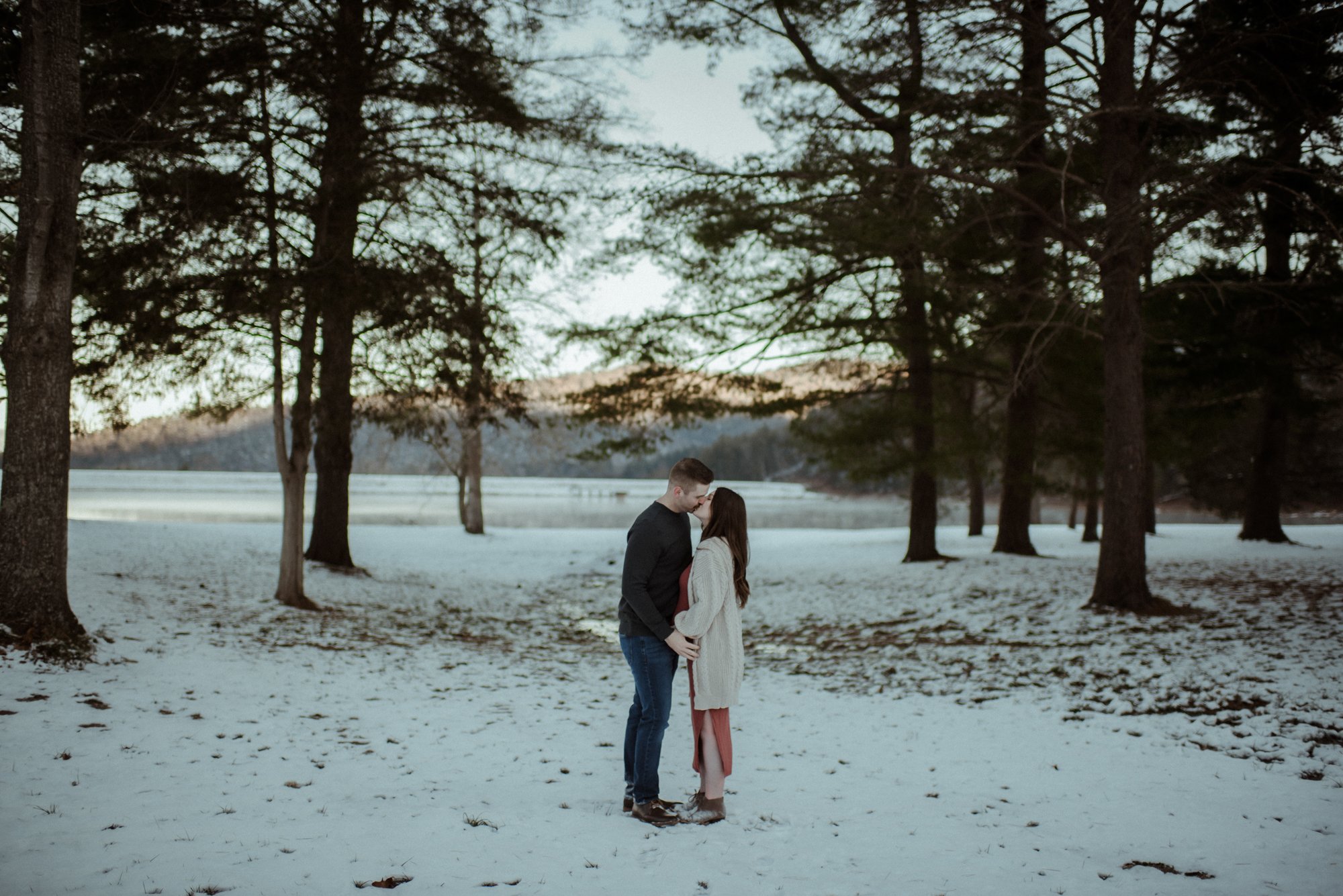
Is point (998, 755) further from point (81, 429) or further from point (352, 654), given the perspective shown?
point (81, 429)

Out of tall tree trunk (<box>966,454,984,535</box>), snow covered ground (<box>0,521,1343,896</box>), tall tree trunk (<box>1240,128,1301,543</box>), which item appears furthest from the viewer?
tall tree trunk (<box>966,454,984,535</box>)

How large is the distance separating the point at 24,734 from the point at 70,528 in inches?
449

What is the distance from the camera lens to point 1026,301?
12633 mm

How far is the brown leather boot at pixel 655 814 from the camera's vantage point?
13.1ft

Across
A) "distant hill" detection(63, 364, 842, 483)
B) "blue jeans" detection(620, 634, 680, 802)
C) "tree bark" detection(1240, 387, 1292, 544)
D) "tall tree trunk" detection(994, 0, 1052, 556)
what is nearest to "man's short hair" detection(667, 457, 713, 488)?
"blue jeans" detection(620, 634, 680, 802)

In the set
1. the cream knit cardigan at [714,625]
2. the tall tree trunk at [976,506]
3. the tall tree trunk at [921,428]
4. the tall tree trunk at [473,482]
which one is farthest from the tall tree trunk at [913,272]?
the tall tree trunk at [473,482]

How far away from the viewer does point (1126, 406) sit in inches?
363

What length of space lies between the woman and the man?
3.3 inches

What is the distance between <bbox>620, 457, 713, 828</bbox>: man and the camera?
3889 millimetres

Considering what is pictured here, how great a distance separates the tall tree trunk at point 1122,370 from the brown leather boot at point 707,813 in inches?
261

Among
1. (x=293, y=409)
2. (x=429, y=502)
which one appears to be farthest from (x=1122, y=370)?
(x=429, y=502)

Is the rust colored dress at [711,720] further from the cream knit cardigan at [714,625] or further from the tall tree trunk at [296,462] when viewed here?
the tall tree trunk at [296,462]

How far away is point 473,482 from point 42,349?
17.2m

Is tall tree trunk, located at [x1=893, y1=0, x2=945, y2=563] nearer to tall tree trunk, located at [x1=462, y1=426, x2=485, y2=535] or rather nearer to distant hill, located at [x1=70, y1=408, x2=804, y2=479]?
distant hill, located at [x1=70, y1=408, x2=804, y2=479]
